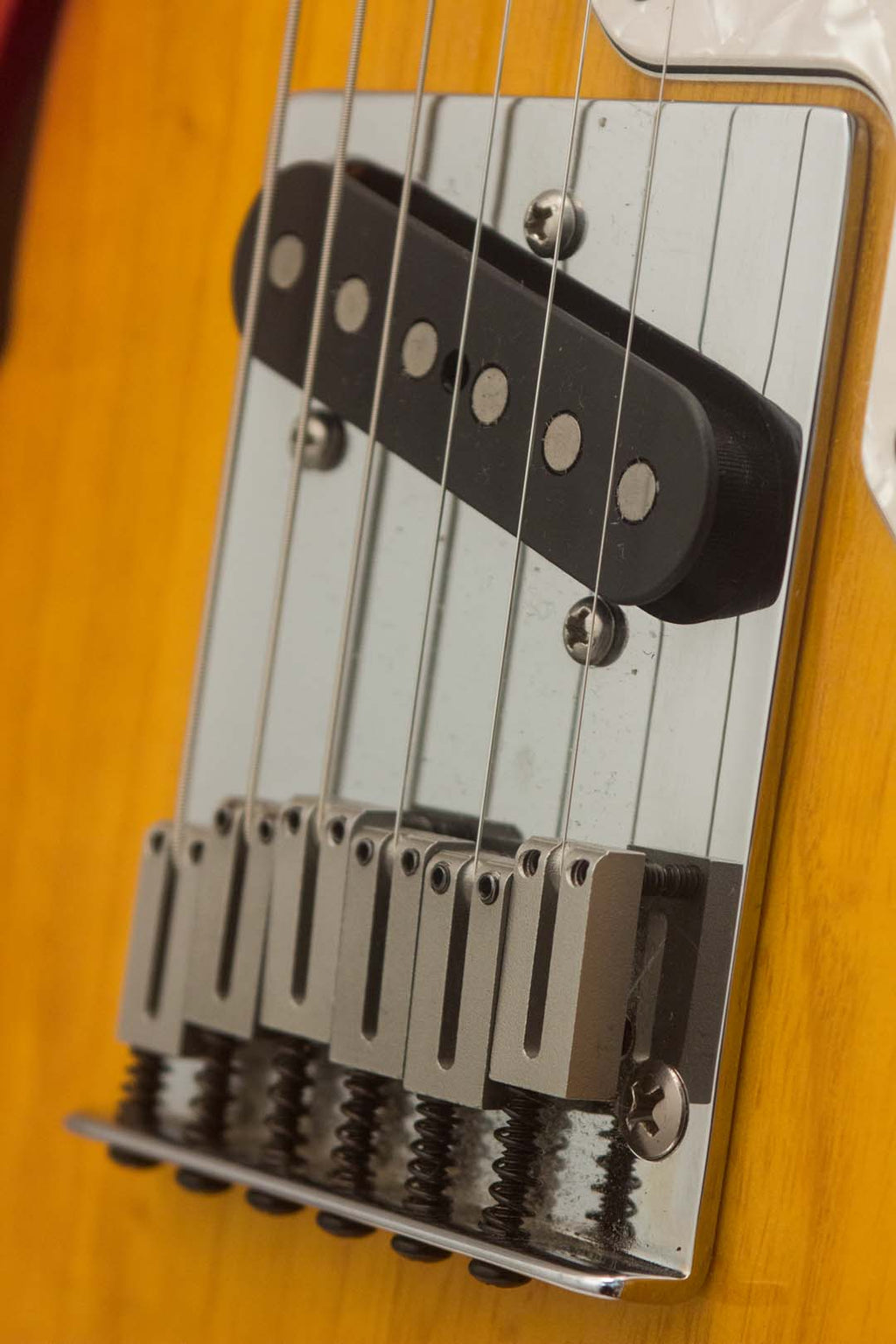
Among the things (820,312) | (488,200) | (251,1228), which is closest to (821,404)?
(820,312)

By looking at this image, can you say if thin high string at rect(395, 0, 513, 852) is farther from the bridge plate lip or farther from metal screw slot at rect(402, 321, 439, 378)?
the bridge plate lip

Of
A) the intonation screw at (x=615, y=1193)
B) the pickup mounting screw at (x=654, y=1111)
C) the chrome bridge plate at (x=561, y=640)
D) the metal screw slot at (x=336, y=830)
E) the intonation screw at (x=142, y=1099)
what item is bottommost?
the intonation screw at (x=142, y=1099)

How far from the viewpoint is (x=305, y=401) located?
1.81 feet

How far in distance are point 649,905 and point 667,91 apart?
10.0 inches

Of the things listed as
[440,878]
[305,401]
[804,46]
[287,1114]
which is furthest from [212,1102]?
[804,46]

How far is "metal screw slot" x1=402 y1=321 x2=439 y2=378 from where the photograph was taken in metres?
0.52

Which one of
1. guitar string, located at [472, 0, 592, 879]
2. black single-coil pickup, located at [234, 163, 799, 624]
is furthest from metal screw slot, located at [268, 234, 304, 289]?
guitar string, located at [472, 0, 592, 879]

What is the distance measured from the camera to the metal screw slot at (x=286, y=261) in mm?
573

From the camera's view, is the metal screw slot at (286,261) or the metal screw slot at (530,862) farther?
the metal screw slot at (286,261)

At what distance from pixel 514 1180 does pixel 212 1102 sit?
0.44ft

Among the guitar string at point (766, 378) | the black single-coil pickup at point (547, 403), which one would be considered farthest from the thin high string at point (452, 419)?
the guitar string at point (766, 378)

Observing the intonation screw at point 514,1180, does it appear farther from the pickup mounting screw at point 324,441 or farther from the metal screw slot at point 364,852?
the pickup mounting screw at point 324,441

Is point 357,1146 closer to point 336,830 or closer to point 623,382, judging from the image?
point 336,830

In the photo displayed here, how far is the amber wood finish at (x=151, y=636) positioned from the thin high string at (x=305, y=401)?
0.03m
